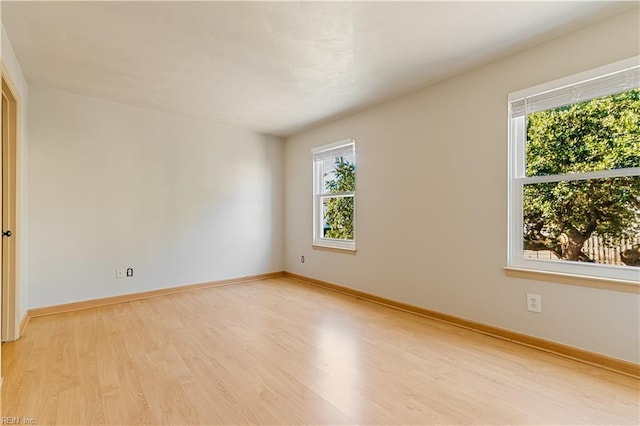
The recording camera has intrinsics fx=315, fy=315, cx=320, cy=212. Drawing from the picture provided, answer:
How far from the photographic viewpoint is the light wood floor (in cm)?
167

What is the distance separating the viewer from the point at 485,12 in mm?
2023

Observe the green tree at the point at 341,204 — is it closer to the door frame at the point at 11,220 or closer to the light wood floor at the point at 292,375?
the light wood floor at the point at 292,375

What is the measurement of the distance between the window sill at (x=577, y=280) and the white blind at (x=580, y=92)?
1261mm

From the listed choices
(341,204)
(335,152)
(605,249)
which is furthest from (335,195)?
(605,249)

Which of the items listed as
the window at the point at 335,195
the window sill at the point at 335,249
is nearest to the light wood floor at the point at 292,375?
the window sill at the point at 335,249

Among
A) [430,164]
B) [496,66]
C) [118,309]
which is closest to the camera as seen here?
[496,66]

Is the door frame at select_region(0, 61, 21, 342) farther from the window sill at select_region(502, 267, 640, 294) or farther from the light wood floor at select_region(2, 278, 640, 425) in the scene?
the window sill at select_region(502, 267, 640, 294)

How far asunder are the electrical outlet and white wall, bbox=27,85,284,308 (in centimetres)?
366

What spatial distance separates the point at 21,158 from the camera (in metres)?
2.84

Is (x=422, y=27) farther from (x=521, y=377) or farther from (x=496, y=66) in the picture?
(x=521, y=377)

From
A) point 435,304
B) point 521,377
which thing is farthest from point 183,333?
point 521,377

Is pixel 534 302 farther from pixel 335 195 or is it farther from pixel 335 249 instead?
pixel 335 195

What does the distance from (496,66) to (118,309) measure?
4444 mm

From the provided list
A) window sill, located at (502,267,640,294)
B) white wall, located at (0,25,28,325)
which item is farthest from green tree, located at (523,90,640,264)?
white wall, located at (0,25,28,325)
